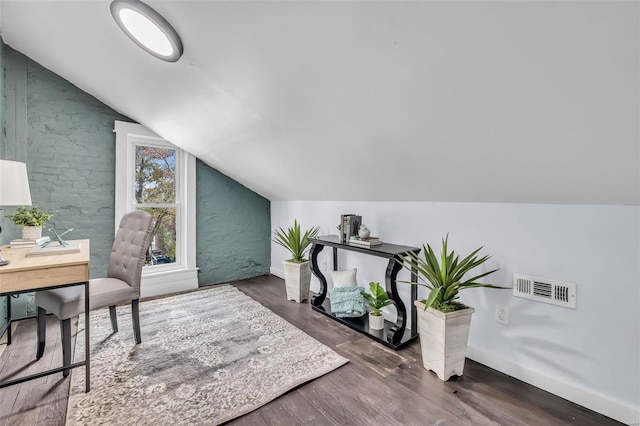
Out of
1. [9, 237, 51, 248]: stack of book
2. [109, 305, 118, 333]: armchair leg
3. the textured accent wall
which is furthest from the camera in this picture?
the textured accent wall

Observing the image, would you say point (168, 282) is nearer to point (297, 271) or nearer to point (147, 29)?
point (297, 271)

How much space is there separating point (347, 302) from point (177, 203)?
246 cm

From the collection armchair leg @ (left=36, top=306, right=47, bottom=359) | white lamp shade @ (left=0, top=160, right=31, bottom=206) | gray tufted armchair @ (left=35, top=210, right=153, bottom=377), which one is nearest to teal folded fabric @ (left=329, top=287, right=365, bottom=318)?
gray tufted armchair @ (left=35, top=210, right=153, bottom=377)

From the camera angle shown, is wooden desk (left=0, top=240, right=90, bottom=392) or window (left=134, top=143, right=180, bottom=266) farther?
window (left=134, top=143, right=180, bottom=266)

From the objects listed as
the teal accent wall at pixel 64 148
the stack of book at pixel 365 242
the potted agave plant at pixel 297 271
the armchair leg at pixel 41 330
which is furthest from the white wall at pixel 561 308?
the teal accent wall at pixel 64 148

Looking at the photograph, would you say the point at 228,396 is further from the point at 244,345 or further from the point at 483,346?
the point at 483,346

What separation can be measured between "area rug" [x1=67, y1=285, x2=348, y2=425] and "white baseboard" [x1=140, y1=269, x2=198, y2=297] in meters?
0.49

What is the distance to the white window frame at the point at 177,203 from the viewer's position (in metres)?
3.29

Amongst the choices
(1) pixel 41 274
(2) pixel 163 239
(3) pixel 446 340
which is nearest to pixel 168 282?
(2) pixel 163 239

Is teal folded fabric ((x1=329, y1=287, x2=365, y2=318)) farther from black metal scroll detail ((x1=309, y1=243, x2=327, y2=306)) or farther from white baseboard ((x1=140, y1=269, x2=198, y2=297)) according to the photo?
white baseboard ((x1=140, y1=269, x2=198, y2=297))

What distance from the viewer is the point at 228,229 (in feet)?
13.5

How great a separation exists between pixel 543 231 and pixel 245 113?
2.13 metres

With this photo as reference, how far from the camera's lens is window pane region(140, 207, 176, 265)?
3.65 meters

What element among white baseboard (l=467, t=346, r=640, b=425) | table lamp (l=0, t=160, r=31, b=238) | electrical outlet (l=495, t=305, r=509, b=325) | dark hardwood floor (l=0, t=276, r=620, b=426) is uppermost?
table lamp (l=0, t=160, r=31, b=238)
